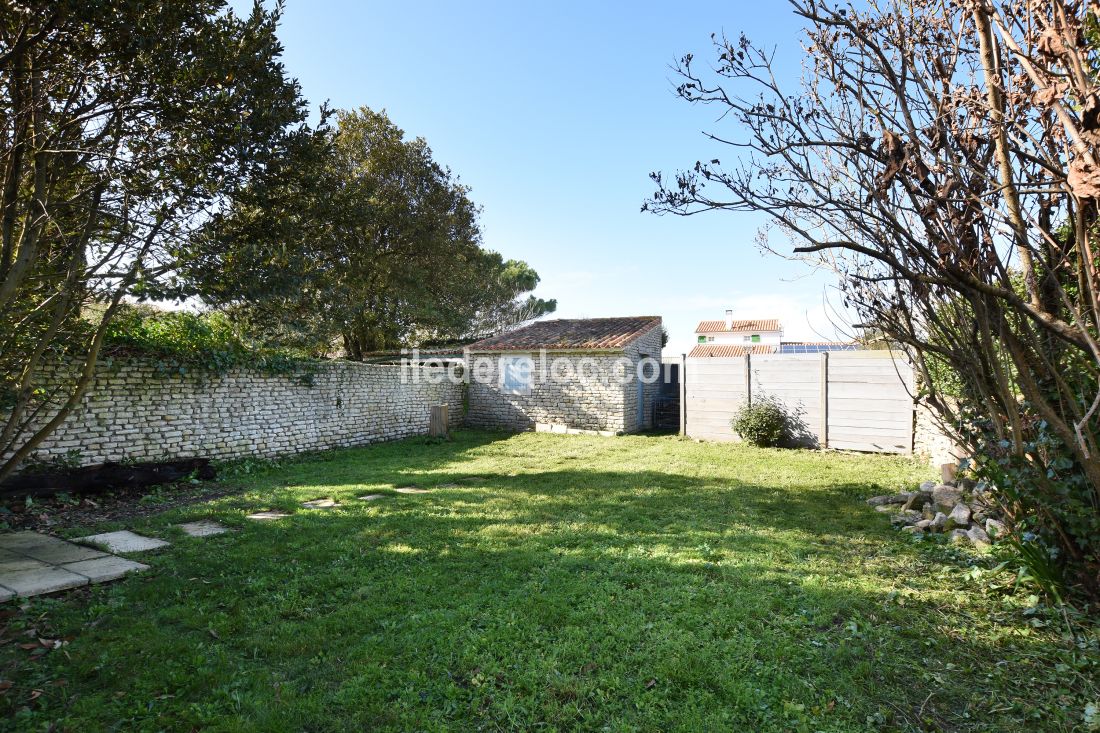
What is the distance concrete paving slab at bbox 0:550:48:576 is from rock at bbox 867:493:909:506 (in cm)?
834

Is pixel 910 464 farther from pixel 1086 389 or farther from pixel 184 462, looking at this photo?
pixel 184 462

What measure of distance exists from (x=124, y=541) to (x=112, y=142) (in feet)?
12.1

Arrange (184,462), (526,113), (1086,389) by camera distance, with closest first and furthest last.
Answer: (1086,389) → (184,462) → (526,113)

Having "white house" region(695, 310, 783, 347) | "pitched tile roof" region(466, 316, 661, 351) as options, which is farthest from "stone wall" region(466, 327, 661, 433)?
Answer: "white house" region(695, 310, 783, 347)

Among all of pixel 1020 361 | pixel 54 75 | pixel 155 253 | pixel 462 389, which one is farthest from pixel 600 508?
pixel 462 389

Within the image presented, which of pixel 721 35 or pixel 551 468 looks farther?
pixel 551 468

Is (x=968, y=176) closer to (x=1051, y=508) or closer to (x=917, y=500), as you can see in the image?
(x=1051, y=508)

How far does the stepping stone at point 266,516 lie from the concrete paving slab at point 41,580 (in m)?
1.62

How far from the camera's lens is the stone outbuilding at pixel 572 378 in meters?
12.3

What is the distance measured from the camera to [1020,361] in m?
2.65

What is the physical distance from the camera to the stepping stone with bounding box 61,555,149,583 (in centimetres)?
361

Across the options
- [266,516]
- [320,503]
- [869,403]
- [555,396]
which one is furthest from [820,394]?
[266,516]

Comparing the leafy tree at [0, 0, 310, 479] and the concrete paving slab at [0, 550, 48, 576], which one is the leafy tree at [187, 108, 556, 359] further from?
the concrete paving slab at [0, 550, 48, 576]

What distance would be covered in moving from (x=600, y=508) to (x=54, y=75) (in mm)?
6462
